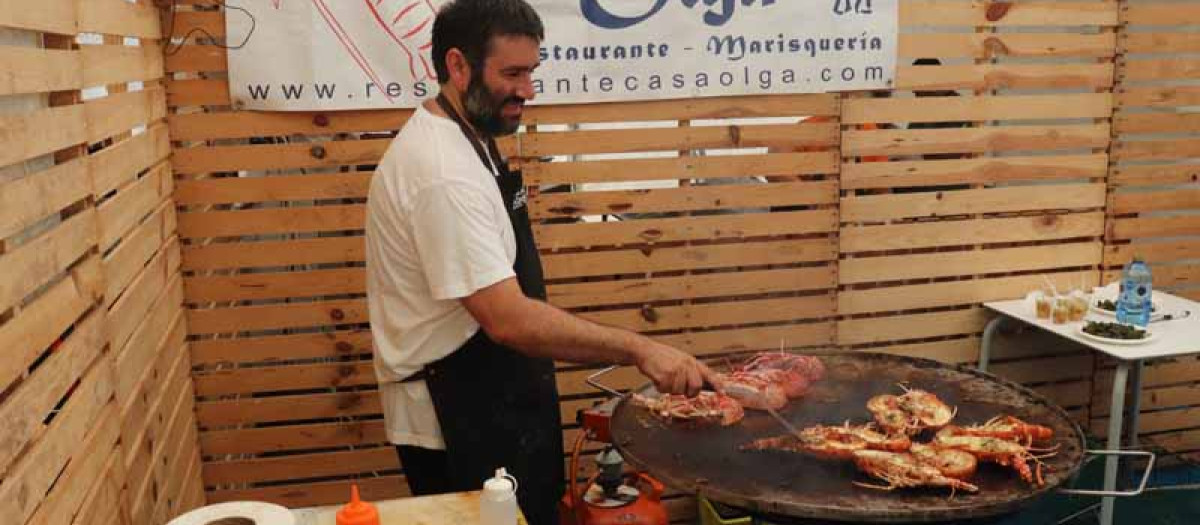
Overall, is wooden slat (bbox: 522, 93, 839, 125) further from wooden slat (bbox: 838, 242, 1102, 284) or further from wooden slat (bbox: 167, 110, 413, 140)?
wooden slat (bbox: 838, 242, 1102, 284)

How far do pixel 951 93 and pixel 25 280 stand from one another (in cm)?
412

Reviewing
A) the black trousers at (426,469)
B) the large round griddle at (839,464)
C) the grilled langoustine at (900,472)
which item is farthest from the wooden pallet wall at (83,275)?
the grilled langoustine at (900,472)

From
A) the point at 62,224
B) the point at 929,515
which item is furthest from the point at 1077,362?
the point at 62,224

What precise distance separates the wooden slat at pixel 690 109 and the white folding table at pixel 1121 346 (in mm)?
1385

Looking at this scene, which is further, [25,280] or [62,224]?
[62,224]

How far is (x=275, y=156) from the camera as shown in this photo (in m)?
4.16

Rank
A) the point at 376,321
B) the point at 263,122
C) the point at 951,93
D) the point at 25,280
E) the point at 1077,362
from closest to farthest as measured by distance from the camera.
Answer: the point at 25,280 < the point at 376,321 < the point at 263,122 < the point at 951,93 < the point at 1077,362

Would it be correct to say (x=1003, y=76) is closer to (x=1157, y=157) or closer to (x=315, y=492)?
(x=1157, y=157)

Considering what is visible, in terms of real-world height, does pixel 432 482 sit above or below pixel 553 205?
below

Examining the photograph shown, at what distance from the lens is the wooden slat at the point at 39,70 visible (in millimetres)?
2008

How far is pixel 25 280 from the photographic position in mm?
2021

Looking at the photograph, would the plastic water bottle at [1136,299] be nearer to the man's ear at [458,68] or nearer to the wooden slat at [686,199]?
the wooden slat at [686,199]

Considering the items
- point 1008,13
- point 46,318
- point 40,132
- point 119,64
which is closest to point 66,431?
point 46,318

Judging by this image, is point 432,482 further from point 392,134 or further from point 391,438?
point 392,134
